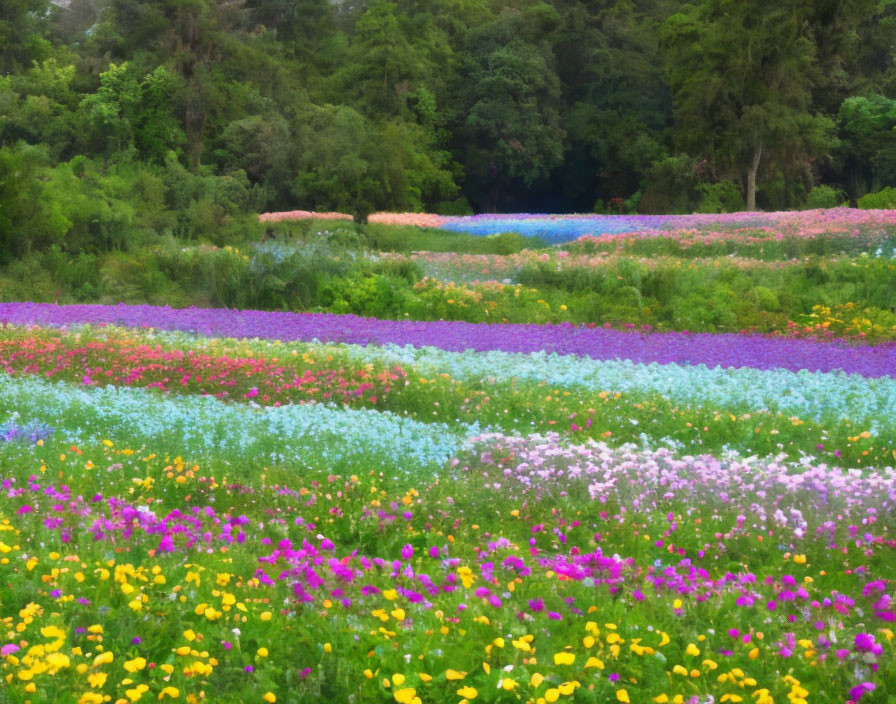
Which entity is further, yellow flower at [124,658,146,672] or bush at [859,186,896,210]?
bush at [859,186,896,210]

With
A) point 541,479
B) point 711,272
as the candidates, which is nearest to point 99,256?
point 711,272

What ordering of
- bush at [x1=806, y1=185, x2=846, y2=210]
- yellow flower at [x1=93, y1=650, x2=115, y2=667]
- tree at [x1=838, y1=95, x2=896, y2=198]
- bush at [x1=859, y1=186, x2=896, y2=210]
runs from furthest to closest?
bush at [x1=806, y1=185, x2=846, y2=210], tree at [x1=838, y1=95, x2=896, y2=198], bush at [x1=859, y1=186, x2=896, y2=210], yellow flower at [x1=93, y1=650, x2=115, y2=667]

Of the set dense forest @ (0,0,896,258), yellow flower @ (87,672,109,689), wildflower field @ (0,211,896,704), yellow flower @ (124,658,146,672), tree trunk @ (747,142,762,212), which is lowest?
wildflower field @ (0,211,896,704)

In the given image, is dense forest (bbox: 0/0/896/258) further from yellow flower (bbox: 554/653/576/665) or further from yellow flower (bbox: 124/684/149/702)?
yellow flower (bbox: 554/653/576/665)

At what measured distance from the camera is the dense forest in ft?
116

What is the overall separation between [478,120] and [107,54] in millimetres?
16701

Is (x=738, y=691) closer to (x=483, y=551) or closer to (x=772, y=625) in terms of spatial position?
(x=772, y=625)

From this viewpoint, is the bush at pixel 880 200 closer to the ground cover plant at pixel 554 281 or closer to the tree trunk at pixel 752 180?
the tree trunk at pixel 752 180

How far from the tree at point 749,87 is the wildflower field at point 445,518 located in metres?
27.8

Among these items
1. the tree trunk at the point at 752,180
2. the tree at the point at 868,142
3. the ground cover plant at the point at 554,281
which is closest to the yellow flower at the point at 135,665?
the ground cover plant at the point at 554,281

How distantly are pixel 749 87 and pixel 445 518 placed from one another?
3772 cm

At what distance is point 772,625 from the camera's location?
4.36 m

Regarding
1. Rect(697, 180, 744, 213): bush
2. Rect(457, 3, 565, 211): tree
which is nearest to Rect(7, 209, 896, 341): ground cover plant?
Rect(697, 180, 744, 213): bush

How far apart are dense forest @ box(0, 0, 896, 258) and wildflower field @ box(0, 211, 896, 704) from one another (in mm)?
14392
